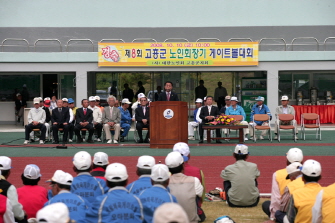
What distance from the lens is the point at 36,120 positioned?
20.2 meters

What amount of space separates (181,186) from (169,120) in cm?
980

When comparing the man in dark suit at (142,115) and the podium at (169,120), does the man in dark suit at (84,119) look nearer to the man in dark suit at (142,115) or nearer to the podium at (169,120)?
the man in dark suit at (142,115)

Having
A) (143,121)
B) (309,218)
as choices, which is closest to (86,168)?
(309,218)

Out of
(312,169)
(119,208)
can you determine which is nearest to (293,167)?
(312,169)

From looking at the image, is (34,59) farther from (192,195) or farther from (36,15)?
(192,195)

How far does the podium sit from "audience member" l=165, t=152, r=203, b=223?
31.3ft

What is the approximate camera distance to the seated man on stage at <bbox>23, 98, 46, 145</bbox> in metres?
20.1

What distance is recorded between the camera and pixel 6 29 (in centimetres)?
3219

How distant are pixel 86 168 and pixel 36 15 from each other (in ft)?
88.8

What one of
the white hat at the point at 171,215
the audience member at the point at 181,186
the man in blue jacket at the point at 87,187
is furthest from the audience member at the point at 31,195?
the white hat at the point at 171,215

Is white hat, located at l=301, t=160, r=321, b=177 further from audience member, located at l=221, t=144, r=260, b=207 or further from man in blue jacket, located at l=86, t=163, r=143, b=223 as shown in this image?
audience member, located at l=221, t=144, r=260, b=207

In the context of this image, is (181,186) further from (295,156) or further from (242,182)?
(242,182)

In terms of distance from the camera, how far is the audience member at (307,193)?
6.38 m

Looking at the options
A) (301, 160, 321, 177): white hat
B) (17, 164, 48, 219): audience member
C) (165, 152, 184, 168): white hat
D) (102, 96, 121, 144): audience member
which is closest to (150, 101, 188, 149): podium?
(102, 96, 121, 144): audience member
